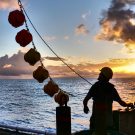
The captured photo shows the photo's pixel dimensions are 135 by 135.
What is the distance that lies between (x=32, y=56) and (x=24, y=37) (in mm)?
642

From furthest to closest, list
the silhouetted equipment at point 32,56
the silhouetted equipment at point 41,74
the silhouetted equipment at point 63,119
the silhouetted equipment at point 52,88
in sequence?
1. the silhouetted equipment at point 52,88
2. the silhouetted equipment at point 41,74
3. the silhouetted equipment at point 32,56
4. the silhouetted equipment at point 63,119

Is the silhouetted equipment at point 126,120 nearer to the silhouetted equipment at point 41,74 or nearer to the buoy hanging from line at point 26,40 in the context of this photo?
the buoy hanging from line at point 26,40

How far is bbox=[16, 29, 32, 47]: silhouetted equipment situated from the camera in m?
11.6

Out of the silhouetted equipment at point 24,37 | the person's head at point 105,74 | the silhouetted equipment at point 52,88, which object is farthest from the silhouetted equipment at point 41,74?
the person's head at point 105,74

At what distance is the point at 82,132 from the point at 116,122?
2.33 m

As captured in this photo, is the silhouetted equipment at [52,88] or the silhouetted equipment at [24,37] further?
the silhouetted equipment at [52,88]

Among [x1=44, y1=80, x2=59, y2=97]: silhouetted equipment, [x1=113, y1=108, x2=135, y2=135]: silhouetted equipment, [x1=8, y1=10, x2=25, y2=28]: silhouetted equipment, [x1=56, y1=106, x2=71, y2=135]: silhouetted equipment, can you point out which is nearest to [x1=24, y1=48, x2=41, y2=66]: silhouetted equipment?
[x1=8, y1=10, x2=25, y2=28]: silhouetted equipment

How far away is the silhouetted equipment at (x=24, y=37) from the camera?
38.2 feet

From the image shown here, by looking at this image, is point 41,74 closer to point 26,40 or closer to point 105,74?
point 26,40

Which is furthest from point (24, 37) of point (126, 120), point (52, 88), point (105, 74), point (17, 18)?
point (105, 74)

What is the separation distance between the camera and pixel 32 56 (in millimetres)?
11828

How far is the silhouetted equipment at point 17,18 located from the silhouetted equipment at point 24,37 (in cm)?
26

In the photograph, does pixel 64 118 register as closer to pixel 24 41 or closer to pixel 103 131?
pixel 103 131

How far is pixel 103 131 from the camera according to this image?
6.00 metres
